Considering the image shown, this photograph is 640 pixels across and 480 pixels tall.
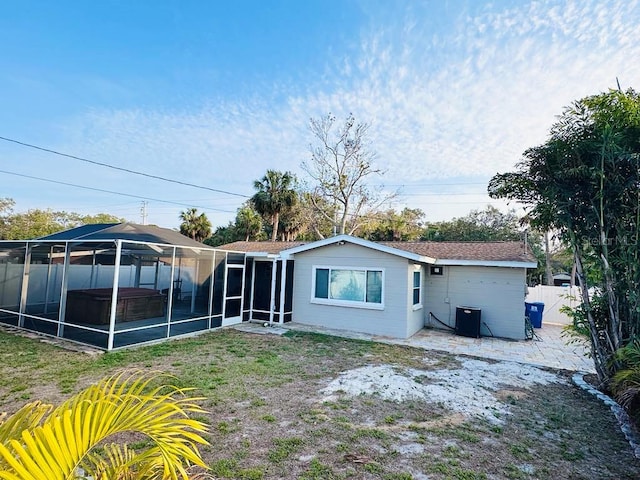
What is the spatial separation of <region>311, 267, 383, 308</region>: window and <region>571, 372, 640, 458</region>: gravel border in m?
4.68

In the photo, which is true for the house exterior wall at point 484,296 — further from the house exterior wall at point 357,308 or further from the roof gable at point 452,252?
the house exterior wall at point 357,308

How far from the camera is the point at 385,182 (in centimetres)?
2353

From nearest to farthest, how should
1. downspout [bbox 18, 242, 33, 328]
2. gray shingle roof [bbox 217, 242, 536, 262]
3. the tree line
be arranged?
1. downspout [bbox 18, 242, 33, 328]
2. gray shingle roof [bbox 217, 242, 536, 262]
3. the tree line

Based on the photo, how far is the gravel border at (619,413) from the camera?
3.92 meters

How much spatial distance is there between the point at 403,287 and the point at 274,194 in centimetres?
1304

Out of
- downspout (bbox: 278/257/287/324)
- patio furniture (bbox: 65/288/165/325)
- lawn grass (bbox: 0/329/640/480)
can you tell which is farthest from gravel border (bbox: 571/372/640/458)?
patio furniture (bbox: 65/288/165/325)

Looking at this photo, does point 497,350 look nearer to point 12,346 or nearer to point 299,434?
point 299,434

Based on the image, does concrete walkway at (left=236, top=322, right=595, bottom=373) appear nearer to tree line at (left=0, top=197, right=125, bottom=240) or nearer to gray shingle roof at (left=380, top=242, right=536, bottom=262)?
gray shingle roof at (left=380, top=242, right=536, bottom=262)

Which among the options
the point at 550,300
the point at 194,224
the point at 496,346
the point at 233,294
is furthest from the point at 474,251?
the point at 194,224

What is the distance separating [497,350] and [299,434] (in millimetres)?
6606

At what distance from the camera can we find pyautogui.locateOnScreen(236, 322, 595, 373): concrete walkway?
763 centimetres

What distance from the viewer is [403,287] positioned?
936 cm

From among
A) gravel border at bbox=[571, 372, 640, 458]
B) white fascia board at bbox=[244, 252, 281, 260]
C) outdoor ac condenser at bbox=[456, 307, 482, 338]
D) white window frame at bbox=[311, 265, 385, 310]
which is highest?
white fascia board at bbox=[244, 252, 281, 260]

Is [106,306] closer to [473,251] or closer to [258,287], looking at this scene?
[258,287]
